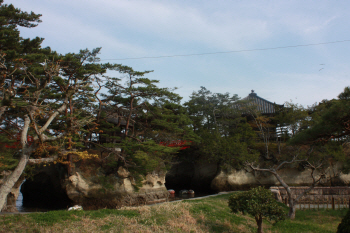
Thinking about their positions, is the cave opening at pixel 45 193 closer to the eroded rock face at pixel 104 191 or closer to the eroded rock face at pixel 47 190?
the eroded rock face at pixel 47 190

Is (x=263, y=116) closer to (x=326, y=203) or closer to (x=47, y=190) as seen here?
(x=326, y=203)

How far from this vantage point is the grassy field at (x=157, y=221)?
593 centimetres

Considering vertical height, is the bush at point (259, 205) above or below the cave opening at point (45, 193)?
above

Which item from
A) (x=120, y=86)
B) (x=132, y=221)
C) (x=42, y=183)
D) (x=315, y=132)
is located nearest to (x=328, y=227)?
(x=315, y=132)

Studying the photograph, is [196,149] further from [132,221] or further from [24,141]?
[24,141]

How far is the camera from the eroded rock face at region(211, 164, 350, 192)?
65.4 feet

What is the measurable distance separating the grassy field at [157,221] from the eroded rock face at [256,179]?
1103 cm

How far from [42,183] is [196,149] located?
39.4 ft

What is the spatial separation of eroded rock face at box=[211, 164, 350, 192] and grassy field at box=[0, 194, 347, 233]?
11.0m

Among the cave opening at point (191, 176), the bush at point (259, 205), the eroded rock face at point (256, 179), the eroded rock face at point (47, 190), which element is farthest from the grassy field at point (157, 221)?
the cave opening at point (191, 176)

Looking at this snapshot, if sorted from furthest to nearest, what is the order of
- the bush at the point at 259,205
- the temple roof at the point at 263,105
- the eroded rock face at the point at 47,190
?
the temple roof at the point at 263,105 < the eroded rock face at the point at 47,190 < the bush at the point at 259,205

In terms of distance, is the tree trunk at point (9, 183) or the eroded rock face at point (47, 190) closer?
the tree trunk at point (9, 183)

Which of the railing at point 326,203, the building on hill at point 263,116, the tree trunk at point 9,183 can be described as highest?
the building on hill at point 263,116

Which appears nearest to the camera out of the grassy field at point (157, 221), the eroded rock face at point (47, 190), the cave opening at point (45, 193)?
the grassy field at point (157, 221)
